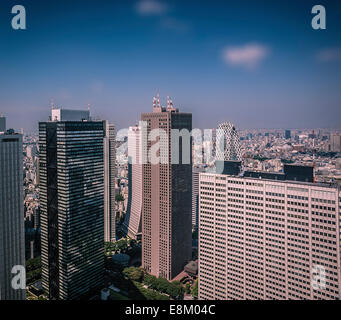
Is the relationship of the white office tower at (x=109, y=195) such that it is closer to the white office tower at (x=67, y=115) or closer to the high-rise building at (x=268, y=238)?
the white office tower at (x=67, y=115)

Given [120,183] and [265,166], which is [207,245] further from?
[120,183]

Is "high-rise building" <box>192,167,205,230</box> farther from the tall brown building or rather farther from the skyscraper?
the tall brown building

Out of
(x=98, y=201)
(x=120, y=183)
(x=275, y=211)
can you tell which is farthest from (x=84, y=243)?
(x=120, y=183)

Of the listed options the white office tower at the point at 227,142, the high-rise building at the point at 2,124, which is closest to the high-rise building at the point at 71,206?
the high-rise building at the point at 2,124

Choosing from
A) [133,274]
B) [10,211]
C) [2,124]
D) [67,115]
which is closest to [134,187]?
[133,274]

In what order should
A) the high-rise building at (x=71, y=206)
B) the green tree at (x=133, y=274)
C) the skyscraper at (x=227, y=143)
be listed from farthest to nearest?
the skyscraper at (x=227, y=143), the green tree at (x=133, y=274), the high-rise building at (x=71, y=206)

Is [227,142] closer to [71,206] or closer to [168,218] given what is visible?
[168,218]

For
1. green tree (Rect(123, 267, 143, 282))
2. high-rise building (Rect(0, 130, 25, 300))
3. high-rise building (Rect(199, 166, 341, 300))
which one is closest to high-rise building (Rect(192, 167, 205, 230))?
green tree (Rect(123, 267, 143, 282))

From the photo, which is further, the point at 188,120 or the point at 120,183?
the point at 120,183
